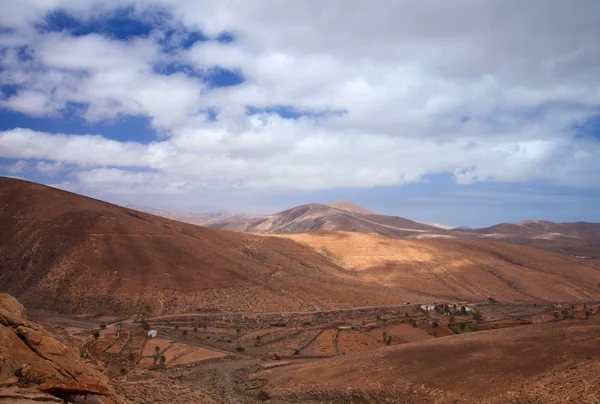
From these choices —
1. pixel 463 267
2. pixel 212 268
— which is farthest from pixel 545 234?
pixel 212 268

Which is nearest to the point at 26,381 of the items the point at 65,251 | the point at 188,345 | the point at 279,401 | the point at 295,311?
the point at 279,401

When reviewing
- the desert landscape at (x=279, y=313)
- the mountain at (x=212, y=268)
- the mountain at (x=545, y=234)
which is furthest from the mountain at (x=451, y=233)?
the mountain at (x=212, y=268)

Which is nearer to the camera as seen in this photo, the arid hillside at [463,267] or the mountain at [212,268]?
the mountain at [212,268]

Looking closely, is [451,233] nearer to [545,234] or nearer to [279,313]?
[545,234]

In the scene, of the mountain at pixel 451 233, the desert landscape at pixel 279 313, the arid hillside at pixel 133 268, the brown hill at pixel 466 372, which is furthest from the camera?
the mountain at pixel 451 233

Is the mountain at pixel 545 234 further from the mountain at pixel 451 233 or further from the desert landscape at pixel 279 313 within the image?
the desert landscape at pixel 279 313

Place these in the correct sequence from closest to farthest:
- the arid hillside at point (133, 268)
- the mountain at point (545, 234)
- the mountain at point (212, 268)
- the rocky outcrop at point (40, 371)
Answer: the rocky outcrop at point (40, 371), the arid hillside at point (133, 268), the mountain at point (212, 268), the mountain at point (545, 234)

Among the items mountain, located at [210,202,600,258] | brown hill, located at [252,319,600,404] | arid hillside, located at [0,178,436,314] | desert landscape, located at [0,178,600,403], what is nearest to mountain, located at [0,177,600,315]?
arid hillside, located at [0,178,436,314]

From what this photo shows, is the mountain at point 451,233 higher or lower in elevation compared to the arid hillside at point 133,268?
higher
